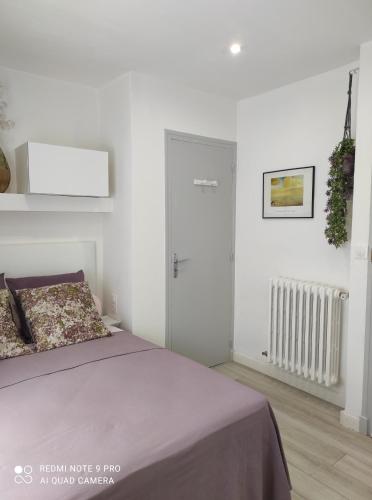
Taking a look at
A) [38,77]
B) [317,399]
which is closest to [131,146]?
[38,77]

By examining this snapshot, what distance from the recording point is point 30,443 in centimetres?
142

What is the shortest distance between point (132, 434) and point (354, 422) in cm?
180

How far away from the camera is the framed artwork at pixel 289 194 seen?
298cm

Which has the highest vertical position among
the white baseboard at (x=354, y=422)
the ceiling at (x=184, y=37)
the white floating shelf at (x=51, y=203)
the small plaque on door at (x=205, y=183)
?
the ceiling at (x=184, y=37)

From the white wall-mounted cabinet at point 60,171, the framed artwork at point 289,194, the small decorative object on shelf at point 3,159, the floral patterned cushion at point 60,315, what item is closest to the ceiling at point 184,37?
the small decorative object on shelf at point 3,159

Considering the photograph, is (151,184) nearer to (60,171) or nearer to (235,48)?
(60,171)

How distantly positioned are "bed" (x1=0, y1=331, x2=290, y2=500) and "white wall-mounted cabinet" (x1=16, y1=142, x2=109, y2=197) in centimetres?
121

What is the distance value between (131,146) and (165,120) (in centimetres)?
41

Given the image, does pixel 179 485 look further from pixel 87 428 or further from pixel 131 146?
pixel 131 146

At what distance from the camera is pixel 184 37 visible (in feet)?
7.48

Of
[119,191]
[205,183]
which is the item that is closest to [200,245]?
[205,183]

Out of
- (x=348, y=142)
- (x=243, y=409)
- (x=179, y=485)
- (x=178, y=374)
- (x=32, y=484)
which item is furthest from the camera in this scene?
(x=348, y=142)

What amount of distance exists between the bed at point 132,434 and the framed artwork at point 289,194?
1.61 m

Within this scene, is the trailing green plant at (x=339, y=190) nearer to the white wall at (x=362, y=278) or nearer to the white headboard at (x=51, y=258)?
the white wall at (x=362, y=278)
